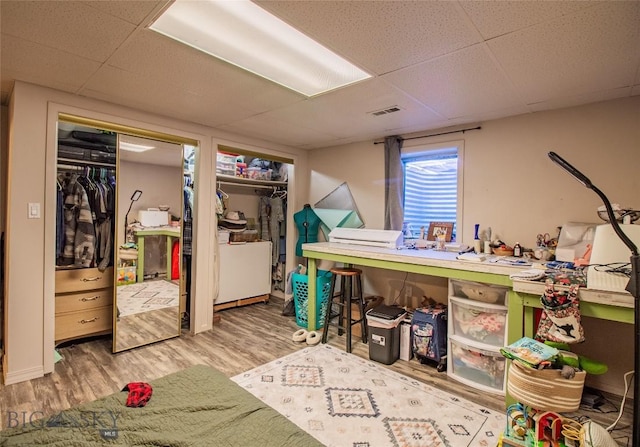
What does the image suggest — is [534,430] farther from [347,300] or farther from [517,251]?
[347,300]

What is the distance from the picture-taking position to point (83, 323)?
296cm

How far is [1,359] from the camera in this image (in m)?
2.54

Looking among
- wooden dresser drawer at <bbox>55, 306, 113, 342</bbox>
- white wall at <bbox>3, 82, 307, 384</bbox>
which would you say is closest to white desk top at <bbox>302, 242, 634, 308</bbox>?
wooden dresser drawer at <bbox>55, 306, 113, 342</bbox>

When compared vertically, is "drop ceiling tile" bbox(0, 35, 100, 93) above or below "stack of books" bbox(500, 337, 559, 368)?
above

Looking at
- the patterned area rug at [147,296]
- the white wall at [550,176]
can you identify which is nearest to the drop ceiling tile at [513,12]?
the white wall at [550,176]

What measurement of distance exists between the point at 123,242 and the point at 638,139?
4264mm

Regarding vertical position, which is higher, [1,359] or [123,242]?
[123,242]

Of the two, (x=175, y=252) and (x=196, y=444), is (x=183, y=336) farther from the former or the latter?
(x=196, y=444)

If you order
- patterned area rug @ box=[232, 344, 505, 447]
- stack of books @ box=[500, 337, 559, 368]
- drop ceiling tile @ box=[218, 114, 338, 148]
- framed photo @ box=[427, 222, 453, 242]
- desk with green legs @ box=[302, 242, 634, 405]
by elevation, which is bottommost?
patterned area rug @ box=[232, 344, 505, 447]

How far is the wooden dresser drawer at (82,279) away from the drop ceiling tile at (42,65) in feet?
5.12

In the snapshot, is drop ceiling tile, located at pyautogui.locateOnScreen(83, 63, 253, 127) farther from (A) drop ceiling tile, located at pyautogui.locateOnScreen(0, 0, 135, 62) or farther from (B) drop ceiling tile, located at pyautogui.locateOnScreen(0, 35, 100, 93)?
(A) drop ceiling tile, located at pyautogui.locateOnScreen(0, 0, 135, 62)

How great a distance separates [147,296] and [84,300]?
51 centimetres

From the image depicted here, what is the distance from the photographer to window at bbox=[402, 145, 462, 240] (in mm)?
3197

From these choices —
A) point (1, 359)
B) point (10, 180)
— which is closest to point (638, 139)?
point (10, 180)
